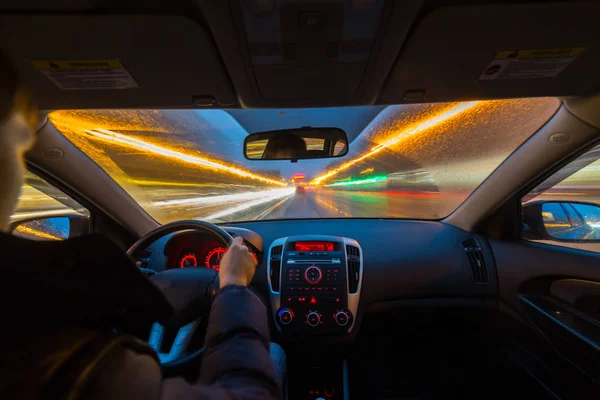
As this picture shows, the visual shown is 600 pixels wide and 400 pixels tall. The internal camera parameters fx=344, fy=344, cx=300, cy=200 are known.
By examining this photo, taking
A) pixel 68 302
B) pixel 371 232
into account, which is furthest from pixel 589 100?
pixel 68 302

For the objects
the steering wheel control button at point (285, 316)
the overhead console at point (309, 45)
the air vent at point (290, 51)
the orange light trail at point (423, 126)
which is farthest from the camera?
the orange light trail at point (423, 126)

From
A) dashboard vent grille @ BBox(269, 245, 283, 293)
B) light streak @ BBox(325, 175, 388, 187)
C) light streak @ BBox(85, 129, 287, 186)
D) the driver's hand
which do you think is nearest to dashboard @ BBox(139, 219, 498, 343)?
dashboard vent grille @ BBox(269, 245, 283, 293)

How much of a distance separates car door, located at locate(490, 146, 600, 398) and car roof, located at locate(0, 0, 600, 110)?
1046 mm

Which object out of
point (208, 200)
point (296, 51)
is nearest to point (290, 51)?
point (296, 51)

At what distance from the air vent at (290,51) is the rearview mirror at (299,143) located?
131 cm

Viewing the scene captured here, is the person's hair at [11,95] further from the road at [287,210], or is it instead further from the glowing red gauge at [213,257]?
the road at [287,210]

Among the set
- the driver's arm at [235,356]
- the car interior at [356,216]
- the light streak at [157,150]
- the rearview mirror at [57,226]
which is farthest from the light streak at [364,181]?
the driver's arm at [235,356]

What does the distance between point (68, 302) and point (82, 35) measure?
1537 mm

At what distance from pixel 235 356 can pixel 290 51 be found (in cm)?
154

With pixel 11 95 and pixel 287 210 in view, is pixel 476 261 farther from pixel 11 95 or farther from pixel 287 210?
pixel 11 95

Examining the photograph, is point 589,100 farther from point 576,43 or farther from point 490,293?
point 490,293

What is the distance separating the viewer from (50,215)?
3.09 metres

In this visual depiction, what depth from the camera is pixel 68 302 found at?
0.77m

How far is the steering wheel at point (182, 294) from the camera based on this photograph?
241 cm
